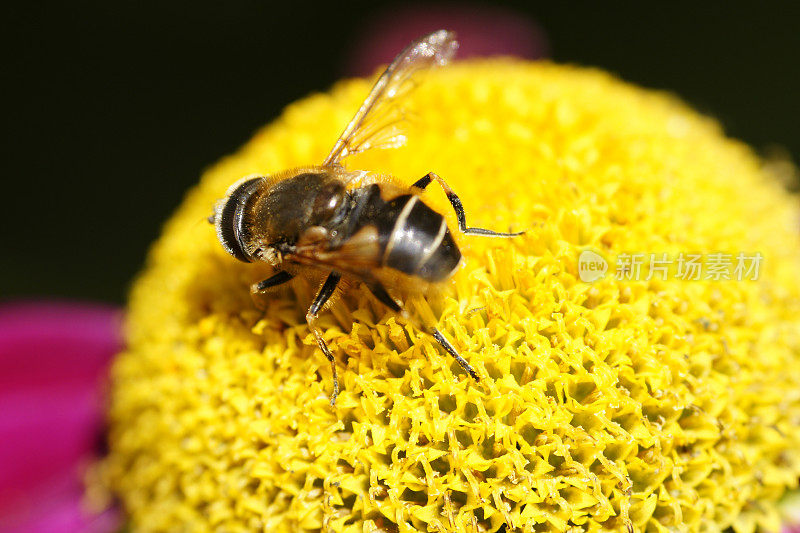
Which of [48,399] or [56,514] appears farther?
[48,399]

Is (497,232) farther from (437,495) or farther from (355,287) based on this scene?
(437,495)

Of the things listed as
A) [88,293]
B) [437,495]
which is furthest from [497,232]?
[88,293]

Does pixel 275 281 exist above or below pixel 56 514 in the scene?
above

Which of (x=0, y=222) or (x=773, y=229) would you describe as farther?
(x=0, y=222)
